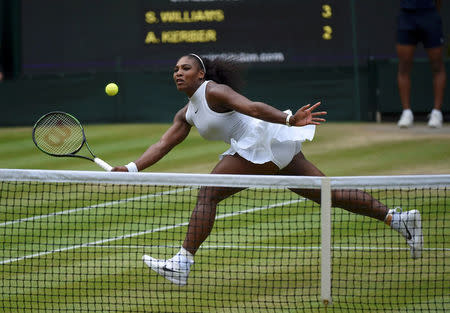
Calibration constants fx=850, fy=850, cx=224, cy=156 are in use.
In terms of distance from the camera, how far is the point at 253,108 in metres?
5.40

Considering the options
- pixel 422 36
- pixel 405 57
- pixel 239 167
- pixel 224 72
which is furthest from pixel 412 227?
pixel 422 36

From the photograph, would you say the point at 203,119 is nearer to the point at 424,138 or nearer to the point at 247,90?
the point at 424,138

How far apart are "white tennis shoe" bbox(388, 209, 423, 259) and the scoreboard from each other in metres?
7.51

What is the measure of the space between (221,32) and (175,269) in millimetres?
8788

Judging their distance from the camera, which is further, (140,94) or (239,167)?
(140,94)

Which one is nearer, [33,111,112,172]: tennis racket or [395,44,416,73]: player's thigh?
[33,111,112,172]: tennis racket

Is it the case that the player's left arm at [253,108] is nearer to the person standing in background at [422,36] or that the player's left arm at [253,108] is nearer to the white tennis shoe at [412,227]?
the white tennis shoe at [412,227]

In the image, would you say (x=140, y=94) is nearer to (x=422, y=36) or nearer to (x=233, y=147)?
(x=422, y=36)

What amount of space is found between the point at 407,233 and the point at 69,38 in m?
9.59

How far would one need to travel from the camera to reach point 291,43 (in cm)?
1377

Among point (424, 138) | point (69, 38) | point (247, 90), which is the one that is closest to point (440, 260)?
point (424, 138)

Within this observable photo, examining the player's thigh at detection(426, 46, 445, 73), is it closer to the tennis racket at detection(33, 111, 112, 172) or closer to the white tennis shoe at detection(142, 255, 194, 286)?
the tennis racket at detection(33, 111, 112, 172)

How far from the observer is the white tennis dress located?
5.83 meters

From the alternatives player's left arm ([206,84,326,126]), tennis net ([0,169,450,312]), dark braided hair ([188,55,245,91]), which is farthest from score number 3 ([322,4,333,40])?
player's left arm ([206,84,326,126])
